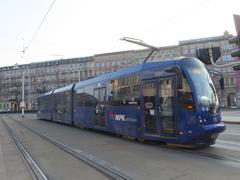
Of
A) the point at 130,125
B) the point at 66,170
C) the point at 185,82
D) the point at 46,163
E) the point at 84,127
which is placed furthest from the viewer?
the point at 84,127

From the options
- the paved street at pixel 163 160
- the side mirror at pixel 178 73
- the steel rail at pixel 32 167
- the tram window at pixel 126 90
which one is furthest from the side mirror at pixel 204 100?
the steel rail at pixel 32 167

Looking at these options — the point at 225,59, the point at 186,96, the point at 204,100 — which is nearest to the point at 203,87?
the point at 204,100

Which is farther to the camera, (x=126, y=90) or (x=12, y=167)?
Result: (x=126, y=90)

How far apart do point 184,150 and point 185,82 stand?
2.33 meters

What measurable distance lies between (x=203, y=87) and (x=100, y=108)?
714cm

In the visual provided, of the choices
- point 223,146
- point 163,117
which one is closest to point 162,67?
point 163,117

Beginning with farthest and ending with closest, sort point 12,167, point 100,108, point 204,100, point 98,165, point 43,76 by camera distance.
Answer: point 43,76 → point 100,108 → point 204,100 → point 12,167 → point 98,165

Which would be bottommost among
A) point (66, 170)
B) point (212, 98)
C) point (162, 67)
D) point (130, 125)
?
point (66, 170)

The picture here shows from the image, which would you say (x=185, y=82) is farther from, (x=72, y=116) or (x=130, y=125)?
(x=72, y=116)

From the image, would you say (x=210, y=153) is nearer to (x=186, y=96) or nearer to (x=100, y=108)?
(x=186, y=96)

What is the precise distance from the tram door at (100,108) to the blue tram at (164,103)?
0.17 feet

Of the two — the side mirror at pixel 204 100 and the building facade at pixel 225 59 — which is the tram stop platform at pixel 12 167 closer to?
the side mirror at pixel 204 100

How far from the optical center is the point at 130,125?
12.9 m

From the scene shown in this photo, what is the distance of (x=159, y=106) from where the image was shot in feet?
36.3
